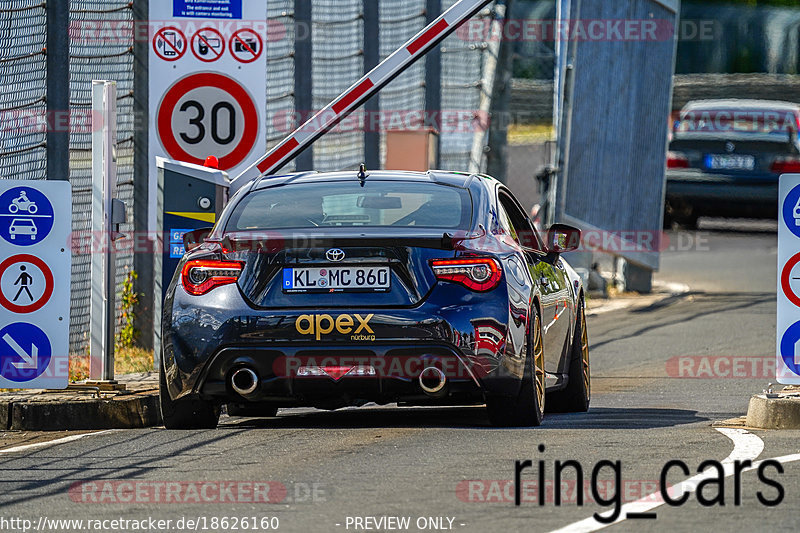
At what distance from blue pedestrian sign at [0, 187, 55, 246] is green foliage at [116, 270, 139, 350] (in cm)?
430

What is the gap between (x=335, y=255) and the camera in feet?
29.6

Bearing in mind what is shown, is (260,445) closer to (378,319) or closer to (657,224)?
(378,319)

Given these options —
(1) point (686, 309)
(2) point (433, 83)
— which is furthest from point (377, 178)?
(1) point (686, 309)

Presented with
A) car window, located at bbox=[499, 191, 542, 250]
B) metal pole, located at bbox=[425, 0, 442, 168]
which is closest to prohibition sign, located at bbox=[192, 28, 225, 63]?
car window, located at bbox=[499, 191, 542, 250]

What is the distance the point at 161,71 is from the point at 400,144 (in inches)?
245

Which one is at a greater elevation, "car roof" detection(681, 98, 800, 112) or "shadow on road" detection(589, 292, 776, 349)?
"car roof" detection(681, 98, 800, 112)

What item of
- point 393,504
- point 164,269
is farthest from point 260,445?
point 164,269

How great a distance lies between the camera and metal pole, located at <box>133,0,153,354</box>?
1470 centimetres

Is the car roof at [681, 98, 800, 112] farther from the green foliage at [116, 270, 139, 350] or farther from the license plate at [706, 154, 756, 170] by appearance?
the green foliage at [116, 270, 139, 350]

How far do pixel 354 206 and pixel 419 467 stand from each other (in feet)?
6.99

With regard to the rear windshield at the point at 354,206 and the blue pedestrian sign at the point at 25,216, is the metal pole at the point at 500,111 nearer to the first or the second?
the blue pedestrian sign at the point at 25,216

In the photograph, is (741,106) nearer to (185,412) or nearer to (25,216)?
(25,216)

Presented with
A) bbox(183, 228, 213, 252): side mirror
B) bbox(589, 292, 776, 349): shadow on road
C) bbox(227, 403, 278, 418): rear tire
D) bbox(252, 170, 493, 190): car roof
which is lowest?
bbox(589, 292, 776, 349): shadow on road

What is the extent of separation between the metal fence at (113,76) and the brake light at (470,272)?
5137mm
